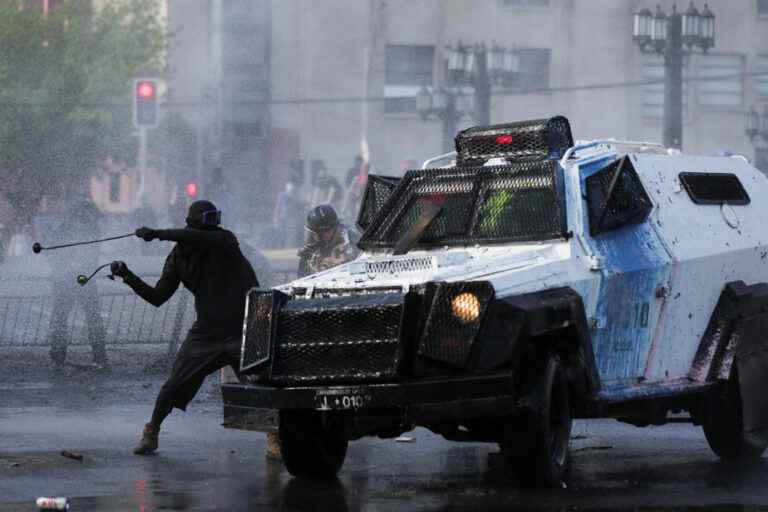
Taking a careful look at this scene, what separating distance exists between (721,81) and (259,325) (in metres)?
38.4

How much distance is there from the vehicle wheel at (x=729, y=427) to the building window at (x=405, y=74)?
118 ft

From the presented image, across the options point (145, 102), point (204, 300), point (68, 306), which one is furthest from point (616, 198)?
point (145, 102)

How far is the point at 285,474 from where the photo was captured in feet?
36.8

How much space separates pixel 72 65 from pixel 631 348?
30.7 meters

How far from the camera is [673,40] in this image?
97.5 feet

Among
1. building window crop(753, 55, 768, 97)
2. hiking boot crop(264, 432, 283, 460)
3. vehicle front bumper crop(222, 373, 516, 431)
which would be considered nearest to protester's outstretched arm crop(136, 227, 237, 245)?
hiking boot crop(264, 432, 283, 460)

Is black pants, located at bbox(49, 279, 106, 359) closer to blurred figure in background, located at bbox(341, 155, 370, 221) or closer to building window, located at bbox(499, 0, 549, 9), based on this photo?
blurred figure in background, located at bbox(341, 155, 370, 221)

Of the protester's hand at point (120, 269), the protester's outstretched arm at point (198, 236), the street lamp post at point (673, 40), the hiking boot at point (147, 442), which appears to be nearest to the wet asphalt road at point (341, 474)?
the hiking boot at point (147, 442)

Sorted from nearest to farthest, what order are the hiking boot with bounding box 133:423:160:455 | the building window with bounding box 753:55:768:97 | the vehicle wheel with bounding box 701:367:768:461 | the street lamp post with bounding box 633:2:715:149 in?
the vehicle wheel with bounding box 701:367:768:461 < the hiking boot with bounding box 133:423:160:455 < the street lamp post with bounding box 633:2:715:149 < the building window with bounding box 753:55:768:97

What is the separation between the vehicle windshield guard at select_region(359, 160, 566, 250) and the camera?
11039 millimetres

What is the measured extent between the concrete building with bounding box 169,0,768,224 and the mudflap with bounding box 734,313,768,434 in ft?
92.8

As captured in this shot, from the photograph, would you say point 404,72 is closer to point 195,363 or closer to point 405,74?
point 405,74

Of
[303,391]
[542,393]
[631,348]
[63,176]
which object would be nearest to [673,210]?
[631,348]

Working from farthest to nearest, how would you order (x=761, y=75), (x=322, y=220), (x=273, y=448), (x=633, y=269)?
(x=761, y=75), (x=322, y=220), (x=273, y=448), (x=633, y=269)
